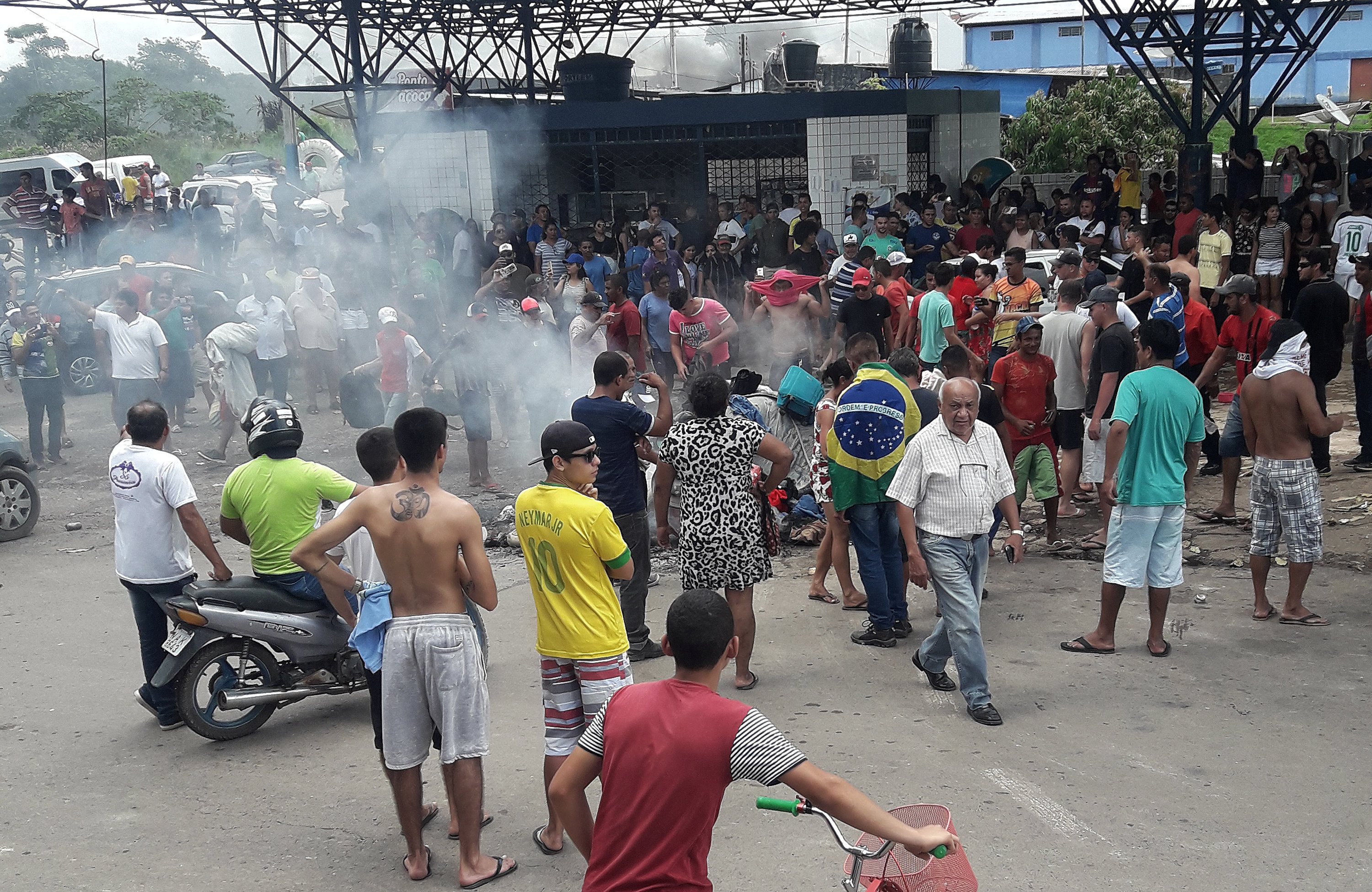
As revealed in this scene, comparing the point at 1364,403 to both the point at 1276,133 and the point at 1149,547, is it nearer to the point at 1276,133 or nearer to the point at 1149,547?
the point at 1149,547

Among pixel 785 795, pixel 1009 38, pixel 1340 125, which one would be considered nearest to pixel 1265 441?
pixel 785 795

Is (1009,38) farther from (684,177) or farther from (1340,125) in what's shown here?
(684,177)

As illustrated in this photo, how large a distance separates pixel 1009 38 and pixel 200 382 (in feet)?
191

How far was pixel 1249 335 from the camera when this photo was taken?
28.6 feet

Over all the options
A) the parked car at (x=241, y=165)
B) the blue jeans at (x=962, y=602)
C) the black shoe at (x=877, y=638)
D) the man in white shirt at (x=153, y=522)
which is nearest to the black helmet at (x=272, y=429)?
the man in white shirt at (x=153, y=522)

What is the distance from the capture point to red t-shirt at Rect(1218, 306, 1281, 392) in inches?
340

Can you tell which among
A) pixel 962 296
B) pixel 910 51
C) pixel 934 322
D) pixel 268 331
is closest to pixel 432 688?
pixel 934 322

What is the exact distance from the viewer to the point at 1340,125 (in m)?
35.3

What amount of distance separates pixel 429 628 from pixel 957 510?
2627 mm

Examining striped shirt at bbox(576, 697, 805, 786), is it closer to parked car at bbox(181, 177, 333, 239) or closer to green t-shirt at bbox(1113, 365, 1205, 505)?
green t-shirt at bbox(1113, 365, 1205, 505)

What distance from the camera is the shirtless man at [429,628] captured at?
4238mm

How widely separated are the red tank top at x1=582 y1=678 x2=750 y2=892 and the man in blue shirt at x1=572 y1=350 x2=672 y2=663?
10.1 feet

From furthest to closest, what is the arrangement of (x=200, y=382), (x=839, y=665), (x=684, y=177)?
(x=684, y=177), (x=200, y=382), (x=839, y=665)

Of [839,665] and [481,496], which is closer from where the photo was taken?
[839,665]
